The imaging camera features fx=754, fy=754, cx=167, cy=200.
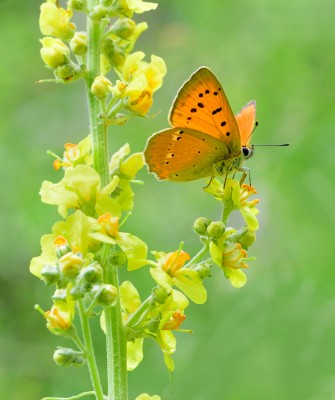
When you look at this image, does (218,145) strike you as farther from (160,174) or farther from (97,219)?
(97,219)

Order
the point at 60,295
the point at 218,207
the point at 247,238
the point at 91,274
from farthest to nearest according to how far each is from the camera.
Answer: the point at 218,207 → the point at 247,238 → the point at 60,295 → the point at 91,274

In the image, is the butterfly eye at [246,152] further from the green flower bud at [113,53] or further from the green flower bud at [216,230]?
the green flower bud at [113,53]

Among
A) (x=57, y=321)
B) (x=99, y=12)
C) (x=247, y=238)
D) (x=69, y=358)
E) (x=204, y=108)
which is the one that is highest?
(x=99, y=12)

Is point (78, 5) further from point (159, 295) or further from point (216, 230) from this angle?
point (159, 295)

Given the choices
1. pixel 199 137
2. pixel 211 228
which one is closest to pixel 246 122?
pixel 199 137

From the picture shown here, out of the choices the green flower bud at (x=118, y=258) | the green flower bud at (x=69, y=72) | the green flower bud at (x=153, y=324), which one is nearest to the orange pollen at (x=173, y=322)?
the green flower bud at (x=153, y=324)
